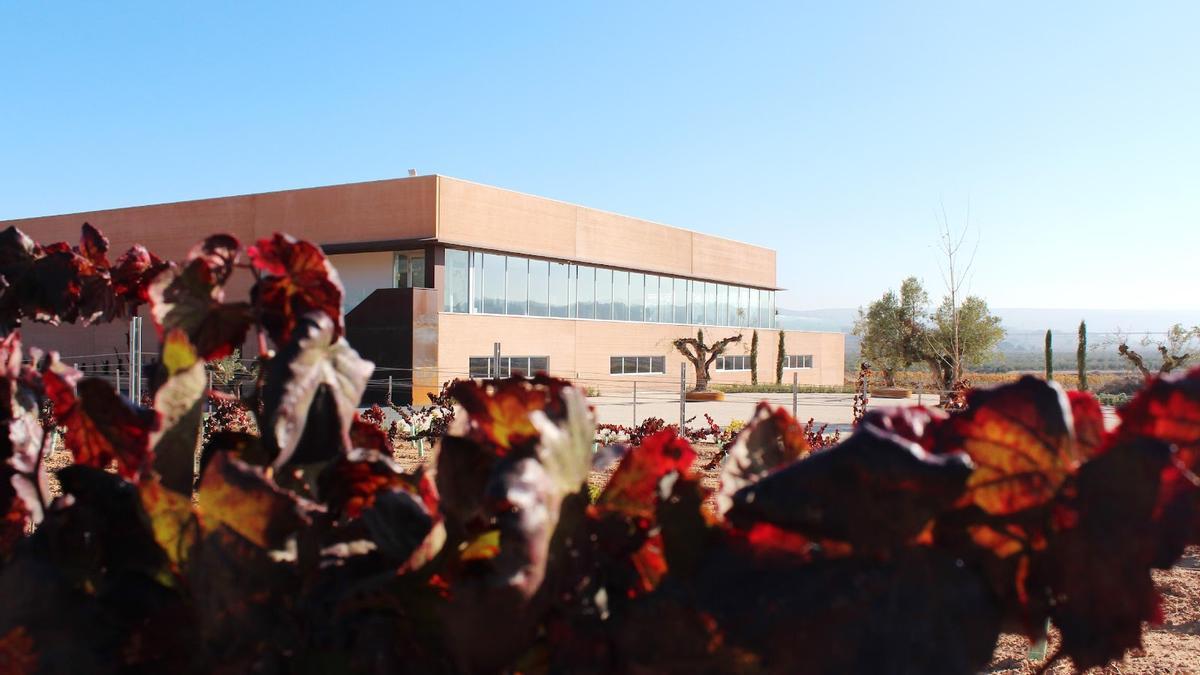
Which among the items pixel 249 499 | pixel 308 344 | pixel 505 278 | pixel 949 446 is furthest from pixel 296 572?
pixel 505 278

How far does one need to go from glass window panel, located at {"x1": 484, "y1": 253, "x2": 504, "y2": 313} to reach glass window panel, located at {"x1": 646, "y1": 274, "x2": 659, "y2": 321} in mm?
8759

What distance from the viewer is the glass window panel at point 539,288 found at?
3206cm

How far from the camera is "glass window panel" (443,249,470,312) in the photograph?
1131 inches

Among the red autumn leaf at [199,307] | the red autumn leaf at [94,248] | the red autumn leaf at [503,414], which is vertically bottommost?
the red autumn leaf at [503,414]

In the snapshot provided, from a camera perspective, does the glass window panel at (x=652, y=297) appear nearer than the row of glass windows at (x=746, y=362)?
Yes

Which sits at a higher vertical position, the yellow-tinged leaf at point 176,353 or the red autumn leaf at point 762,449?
the yellow-tinged leaf at point 176,353

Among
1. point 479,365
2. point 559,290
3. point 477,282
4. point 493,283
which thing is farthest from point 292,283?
point 559,290

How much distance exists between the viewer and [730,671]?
0.71 m

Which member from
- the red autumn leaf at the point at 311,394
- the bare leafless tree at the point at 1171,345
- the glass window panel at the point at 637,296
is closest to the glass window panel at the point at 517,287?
the glass window panel at the point at 637,296

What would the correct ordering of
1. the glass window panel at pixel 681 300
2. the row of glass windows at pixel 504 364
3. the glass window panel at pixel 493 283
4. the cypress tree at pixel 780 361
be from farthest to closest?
1. the cypress tree at pixel 780 361
2. the glass window panel at pixel 681 300
3. the glass window panel at pixel 493 283
4. the row of glass windows at pixel 504 364

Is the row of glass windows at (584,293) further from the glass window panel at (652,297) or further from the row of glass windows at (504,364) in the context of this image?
the row of glass windows at (504,364)

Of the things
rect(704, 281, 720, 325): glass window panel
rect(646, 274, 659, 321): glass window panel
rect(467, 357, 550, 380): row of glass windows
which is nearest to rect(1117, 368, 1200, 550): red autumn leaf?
rect(467, 357, 550, 380): row of glass windows

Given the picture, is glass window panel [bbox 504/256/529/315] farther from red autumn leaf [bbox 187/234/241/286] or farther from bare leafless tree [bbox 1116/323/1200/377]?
red autumn leaf [bbox 187/234/241/286]

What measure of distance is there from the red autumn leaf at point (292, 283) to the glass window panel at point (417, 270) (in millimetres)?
28633
